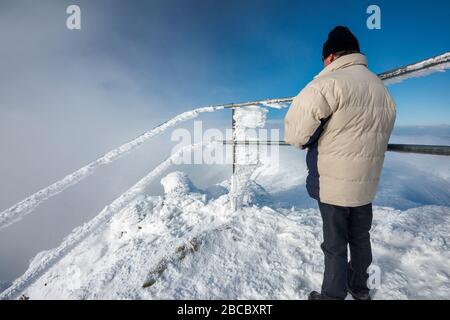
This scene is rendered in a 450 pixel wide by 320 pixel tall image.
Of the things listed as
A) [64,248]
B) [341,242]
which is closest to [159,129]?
[64,248]

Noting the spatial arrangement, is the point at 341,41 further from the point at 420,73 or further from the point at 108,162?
the point at 108,162

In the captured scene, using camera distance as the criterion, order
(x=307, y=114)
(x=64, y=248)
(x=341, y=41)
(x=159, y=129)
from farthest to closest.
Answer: (x=159, y=129), (x=64, y=248), (x=341, y=41), (x=307, y=114)

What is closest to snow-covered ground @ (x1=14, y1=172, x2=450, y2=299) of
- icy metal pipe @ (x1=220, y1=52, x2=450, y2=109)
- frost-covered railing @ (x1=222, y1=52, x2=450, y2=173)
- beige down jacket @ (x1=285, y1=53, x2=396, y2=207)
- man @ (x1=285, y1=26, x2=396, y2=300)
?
man @ (x1=285, y1=26, x2=396, y2=300)

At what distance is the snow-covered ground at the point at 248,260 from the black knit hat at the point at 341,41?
2.14m

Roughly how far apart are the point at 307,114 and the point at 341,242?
3.41 ft

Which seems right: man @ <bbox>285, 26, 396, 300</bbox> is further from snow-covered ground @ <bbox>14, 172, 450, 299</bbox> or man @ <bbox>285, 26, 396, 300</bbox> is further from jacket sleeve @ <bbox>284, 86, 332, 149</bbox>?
snow-covered ground @ <bbox>14, 172, 450, 299</bbox>

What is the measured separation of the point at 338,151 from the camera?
1482 millimetres

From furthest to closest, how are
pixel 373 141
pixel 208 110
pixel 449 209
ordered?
pixel 208 110
pixel 449 209
pixel 373 141

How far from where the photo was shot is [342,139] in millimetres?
1449

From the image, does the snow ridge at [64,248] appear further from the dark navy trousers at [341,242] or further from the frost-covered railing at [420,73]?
the frost-covered railing at [420,73]

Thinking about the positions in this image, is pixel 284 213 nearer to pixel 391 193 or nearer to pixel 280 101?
pixel 280 101
